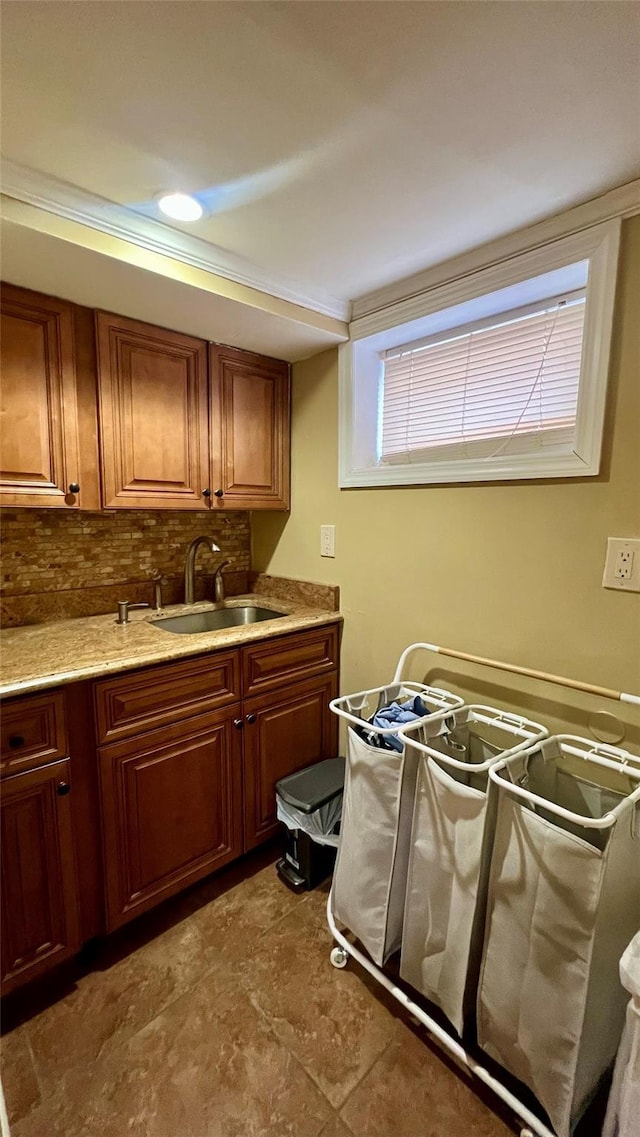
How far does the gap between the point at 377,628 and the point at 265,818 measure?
0.89m

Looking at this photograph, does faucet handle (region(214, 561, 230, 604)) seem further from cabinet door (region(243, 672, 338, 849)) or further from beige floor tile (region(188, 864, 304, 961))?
beige floor tile (region(188, 864, 304, 961))

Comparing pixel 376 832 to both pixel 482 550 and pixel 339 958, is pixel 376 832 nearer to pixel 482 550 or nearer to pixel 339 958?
pixel 339 958

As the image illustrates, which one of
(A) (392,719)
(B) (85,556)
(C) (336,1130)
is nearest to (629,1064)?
(C) (336,1130)

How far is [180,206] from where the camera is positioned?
1.27 m

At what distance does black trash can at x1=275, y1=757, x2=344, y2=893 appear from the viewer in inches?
66.1

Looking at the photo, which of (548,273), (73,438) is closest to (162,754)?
(73,438)

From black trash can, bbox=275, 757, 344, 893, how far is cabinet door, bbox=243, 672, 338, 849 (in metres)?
0.08

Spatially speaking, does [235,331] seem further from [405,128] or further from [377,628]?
[377,628]

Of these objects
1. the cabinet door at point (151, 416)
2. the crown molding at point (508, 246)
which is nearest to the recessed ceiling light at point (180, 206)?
the cabinet door at point (151, 416)

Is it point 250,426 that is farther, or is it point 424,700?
point 250,426

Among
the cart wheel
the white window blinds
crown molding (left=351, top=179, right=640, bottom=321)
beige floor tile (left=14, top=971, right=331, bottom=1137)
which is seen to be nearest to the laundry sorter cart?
the cart wheel

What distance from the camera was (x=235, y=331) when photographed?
6.00ft

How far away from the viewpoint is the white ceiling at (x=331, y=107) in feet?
2.60

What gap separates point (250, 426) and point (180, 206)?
2.96ft
